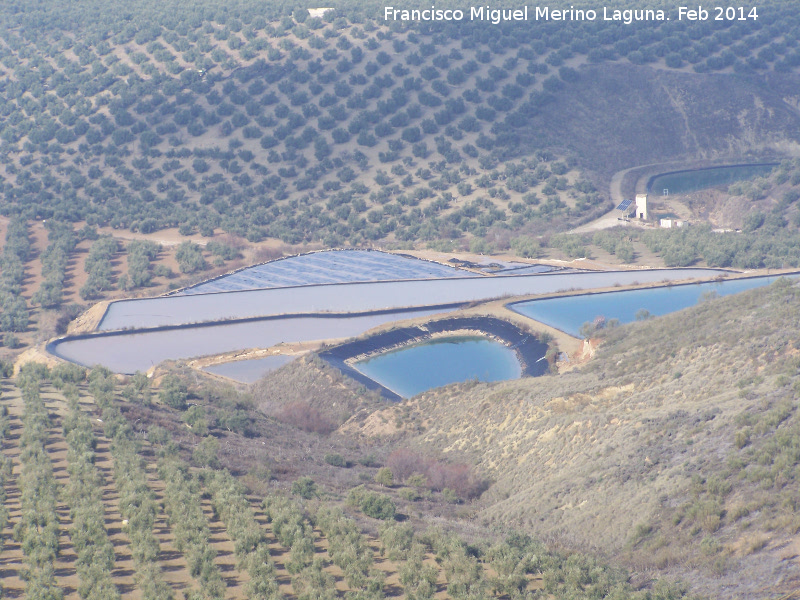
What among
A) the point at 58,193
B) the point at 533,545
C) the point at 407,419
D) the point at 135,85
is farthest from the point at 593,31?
the point at 533,545

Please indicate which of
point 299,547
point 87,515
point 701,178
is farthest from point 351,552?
point 701,178

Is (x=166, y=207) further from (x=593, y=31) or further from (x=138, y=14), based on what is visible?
(x=593, y=31)

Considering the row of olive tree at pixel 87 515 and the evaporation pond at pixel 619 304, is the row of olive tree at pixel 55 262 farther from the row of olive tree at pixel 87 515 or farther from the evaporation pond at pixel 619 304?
the row of olive tree at pixel 87 515

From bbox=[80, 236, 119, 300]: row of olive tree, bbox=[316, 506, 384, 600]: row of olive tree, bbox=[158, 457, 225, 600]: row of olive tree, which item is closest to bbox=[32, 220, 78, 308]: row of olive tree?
bbox=[80, 236, 119, 300]: row of olive tree

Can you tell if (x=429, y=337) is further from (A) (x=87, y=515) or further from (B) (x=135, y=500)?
(A) (x=87, y=515)

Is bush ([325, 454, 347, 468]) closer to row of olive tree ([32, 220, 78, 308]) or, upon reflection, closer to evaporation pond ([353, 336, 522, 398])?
evaporation pond ([353, 336, 522, 398])

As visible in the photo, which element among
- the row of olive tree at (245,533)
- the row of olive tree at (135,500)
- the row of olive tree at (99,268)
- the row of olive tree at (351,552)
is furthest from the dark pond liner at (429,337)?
the row of olive tree at (99,268)
